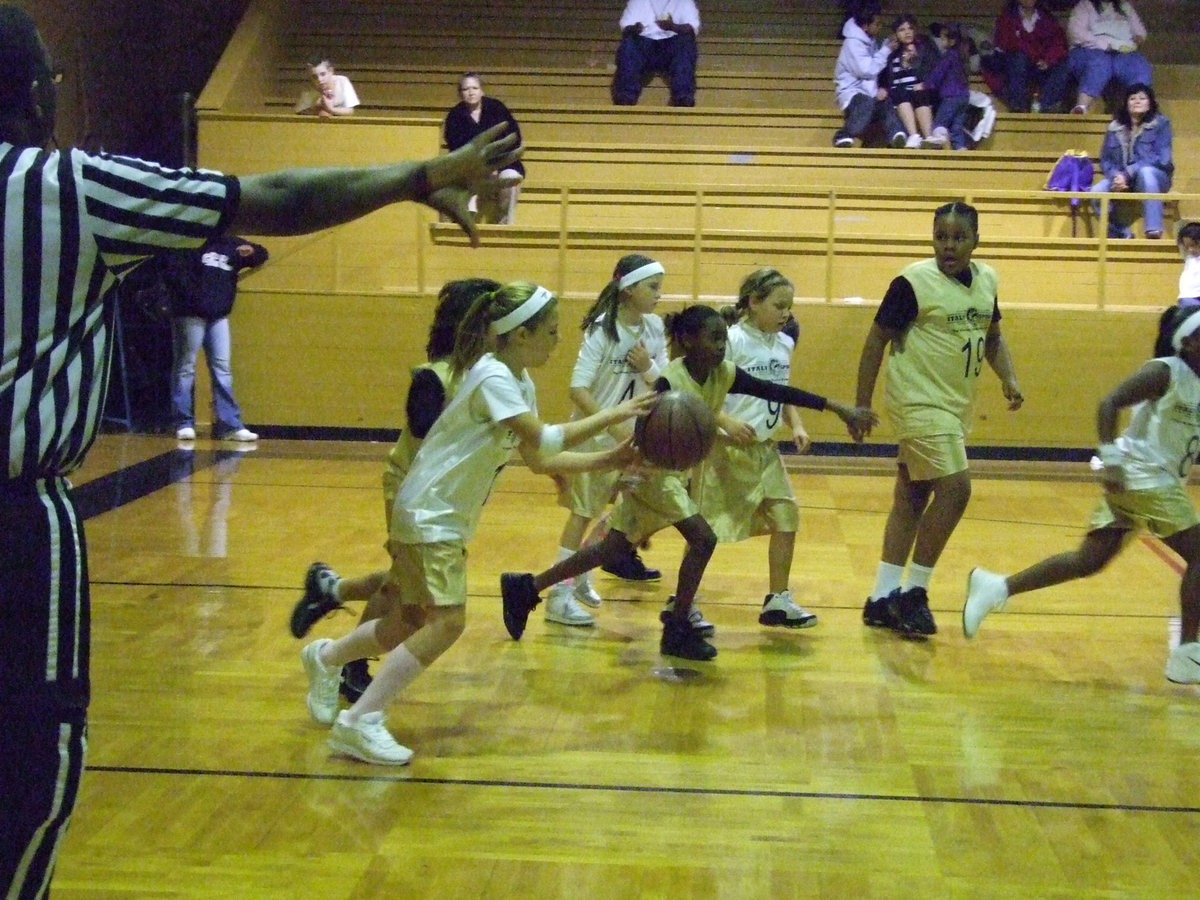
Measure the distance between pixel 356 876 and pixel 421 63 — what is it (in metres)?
12.8

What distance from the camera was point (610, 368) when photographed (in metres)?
5.84

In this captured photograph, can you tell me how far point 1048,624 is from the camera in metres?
5.71

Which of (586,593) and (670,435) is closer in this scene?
(670,435)

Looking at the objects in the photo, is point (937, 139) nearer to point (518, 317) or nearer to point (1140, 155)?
point (1140, 155)

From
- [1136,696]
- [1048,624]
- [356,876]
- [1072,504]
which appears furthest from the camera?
[1072,504]

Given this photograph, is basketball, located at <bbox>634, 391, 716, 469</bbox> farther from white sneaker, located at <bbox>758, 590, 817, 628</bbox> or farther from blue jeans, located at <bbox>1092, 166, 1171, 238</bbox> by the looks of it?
blue jeans, located at <bbox>1092, 166, 1171, 238</bbox>

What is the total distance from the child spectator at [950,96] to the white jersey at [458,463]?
9.74m

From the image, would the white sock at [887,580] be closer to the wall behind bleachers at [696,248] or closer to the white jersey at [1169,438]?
the white jersey at [1169,438]

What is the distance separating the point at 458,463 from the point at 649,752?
0.99 meters

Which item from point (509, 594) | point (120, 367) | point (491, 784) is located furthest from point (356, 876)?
point (120, 367)

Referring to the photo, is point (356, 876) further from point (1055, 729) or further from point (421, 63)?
point (421, 63)

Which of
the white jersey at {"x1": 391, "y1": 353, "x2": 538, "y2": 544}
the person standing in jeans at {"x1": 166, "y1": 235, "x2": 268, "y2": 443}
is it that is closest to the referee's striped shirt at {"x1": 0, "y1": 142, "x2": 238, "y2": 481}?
the white jersey at {"x1": 391, "y1": 353, "x2": 538, "y2": 544}

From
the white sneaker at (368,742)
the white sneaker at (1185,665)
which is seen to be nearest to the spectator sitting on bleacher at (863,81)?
the white sneaker at (1185,665)

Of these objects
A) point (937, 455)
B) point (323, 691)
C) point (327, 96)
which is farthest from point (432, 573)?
point (327, 96)
